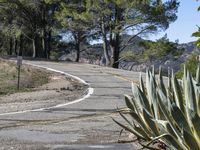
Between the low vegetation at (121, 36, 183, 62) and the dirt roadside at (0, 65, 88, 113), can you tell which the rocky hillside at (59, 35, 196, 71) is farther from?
the dirt roadside at (0, 65, 88, 113)

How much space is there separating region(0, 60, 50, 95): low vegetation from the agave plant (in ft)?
52.4

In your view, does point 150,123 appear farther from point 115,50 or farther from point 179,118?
point 115,50

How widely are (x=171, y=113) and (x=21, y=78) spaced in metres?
24.0

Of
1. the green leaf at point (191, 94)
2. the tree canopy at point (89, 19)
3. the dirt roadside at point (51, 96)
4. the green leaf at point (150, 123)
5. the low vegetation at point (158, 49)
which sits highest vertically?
the tree canopy at point (89, 19)

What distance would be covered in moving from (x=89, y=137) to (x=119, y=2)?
33.2m

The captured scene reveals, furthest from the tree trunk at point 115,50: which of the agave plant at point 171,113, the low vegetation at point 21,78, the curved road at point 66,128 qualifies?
the agave plant at point 171,113

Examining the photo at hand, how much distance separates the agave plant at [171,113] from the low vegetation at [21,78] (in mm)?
15968

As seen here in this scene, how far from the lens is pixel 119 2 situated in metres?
42.4

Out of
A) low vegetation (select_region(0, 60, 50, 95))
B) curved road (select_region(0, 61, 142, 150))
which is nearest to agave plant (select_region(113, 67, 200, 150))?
curved road (select_region(0, 61, 142, 150))

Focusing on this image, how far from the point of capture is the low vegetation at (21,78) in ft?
78.5

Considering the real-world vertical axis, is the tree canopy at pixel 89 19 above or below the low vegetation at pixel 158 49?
above

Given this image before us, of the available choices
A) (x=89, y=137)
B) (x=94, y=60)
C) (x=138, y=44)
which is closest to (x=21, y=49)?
(x=94, y=60)

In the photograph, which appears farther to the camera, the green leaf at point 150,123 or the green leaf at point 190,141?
the green leaf at point 150,123

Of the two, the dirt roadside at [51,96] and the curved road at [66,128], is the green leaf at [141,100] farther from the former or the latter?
the dirt roadside at [51,96]
